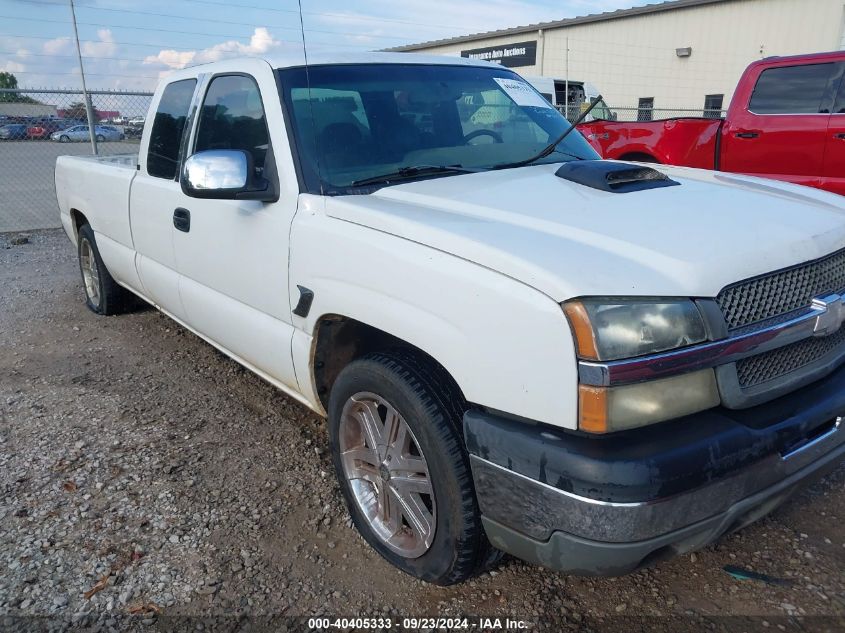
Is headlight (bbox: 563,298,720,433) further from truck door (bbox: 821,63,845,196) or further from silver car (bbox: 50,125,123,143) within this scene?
silver car (bbox: 50,125,123,143)

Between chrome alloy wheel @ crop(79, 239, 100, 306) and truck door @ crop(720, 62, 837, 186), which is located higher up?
truck door @ crop(720, 62, 837, 186)

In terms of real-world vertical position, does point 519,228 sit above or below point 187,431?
above

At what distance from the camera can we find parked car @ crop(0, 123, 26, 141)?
34.3 ft

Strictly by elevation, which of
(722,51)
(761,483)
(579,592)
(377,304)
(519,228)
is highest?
(722,51)

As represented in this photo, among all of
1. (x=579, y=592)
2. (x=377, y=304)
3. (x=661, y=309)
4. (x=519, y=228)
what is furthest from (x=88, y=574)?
(x=661, y=309)

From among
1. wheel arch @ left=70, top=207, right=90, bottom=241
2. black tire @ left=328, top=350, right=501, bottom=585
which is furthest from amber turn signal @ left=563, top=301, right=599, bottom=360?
wheel arch @ left=70, top=207, right=90, bottom=241

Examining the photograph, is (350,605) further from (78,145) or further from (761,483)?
(78,145)

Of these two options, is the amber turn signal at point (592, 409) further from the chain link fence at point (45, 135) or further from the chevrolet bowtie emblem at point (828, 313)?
the chain link fence at point (45, 135)

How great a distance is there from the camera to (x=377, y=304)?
225 centimetres

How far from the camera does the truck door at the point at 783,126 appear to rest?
635cm

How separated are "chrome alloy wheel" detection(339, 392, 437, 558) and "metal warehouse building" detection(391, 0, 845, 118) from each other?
19636 millimetres

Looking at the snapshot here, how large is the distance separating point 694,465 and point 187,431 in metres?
2.73

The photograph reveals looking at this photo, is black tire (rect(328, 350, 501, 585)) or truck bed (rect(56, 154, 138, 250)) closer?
black tire (rect(328, 350, 501, 585))

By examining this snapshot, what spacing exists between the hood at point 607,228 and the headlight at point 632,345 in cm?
4
